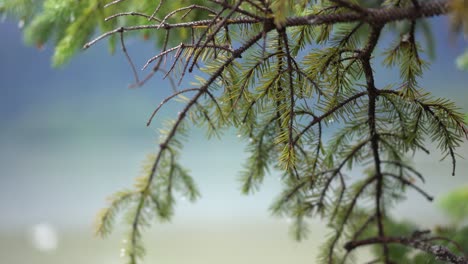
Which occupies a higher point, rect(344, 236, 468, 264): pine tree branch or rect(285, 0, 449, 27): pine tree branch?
rect(285, 0, 449, 27): pine tree branch

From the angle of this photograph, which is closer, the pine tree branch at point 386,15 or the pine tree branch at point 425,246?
the pine tree branch at point 386,15

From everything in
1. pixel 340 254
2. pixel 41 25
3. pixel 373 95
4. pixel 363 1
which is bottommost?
pixel 340 254

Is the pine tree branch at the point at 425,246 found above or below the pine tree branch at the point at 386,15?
below

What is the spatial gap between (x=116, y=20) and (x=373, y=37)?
1.47ft

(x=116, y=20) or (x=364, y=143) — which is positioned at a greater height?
(x=116, y=20)

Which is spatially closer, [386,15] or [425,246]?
[386,15]

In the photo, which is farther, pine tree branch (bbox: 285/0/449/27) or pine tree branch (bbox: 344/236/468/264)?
pine tree branch (bbox: 344/236/468/264)

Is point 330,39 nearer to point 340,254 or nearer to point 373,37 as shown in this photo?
point 373,37

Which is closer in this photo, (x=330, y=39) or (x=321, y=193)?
(x=330, y=39)

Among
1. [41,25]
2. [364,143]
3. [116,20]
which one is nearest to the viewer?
[364,143]

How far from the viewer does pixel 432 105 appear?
19.1 inches

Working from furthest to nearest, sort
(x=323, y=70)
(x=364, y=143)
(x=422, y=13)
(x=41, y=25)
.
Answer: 1. (x=41, y=25)
2. (x=364, y=143)
3. (x=323, y=70)
4. (x=422, y=13)

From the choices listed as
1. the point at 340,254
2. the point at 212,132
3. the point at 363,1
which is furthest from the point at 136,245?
the point at 363,1

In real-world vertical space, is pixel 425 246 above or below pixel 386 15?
below
